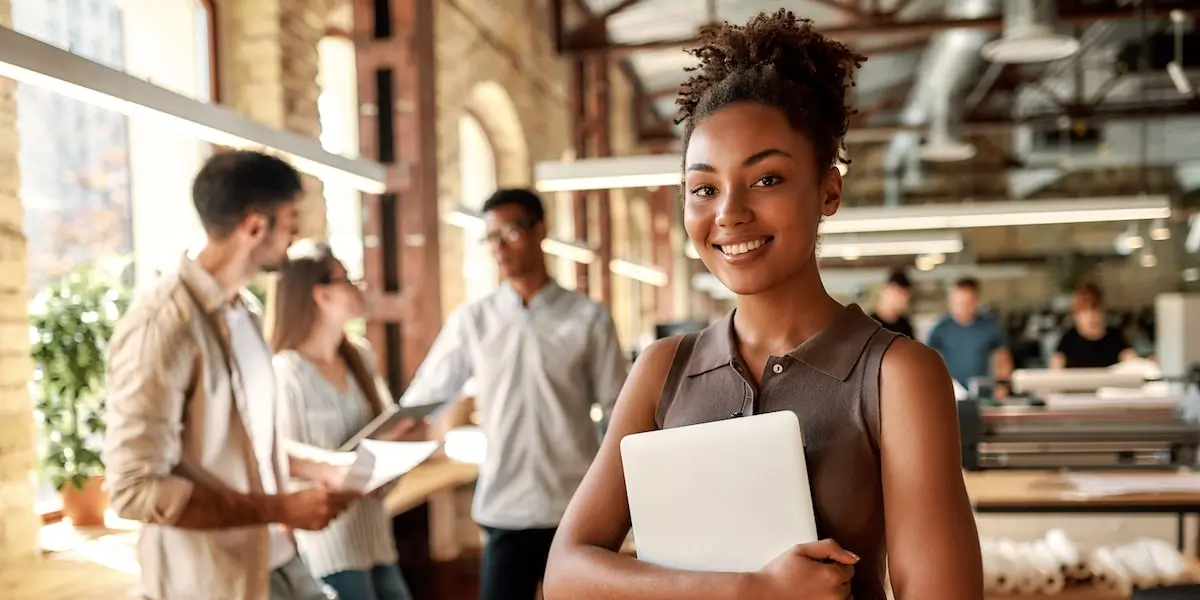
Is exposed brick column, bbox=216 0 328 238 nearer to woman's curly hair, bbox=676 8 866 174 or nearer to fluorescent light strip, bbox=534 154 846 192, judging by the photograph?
fluorescent light strip, bbox=534 154 846 192

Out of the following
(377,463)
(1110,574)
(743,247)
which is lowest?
(1110,574)

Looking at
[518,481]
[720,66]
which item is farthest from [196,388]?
[720,66]

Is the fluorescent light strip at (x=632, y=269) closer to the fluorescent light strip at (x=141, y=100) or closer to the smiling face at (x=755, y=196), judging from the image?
the fluorescent light strip at (x=141, y=100)

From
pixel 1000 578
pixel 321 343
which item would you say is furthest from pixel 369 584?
pixel 1000 578

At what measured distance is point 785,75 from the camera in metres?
1.12

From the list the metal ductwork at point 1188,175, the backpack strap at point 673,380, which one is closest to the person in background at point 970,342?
the backpack strap at point 673,380

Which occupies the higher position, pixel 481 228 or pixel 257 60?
pixel 257 60

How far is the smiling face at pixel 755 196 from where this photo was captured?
1.09 meters

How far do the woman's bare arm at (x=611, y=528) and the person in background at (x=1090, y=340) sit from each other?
637 cm

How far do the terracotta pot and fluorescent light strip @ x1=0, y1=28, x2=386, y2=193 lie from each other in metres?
1.35

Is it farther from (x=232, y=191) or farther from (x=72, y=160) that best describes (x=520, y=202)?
(x=72, y=160)

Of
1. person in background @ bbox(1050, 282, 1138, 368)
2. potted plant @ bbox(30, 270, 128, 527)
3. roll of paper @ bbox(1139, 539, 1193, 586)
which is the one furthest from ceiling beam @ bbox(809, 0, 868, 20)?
potted plant @ bbox(30, 270, 128, 527)

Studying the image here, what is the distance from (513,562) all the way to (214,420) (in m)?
1.15

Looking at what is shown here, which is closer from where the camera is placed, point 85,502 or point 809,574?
point 809,574
